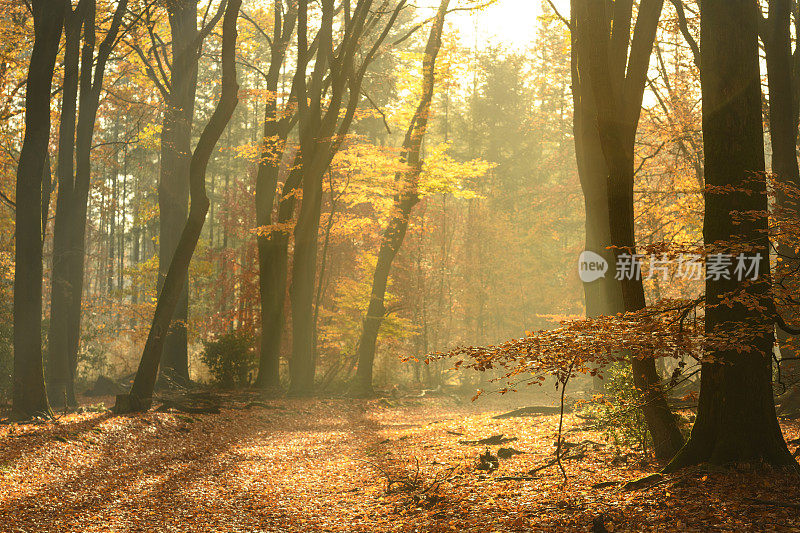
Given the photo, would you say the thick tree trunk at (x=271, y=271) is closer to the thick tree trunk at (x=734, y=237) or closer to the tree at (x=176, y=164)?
the tree at (x=176, y=164)

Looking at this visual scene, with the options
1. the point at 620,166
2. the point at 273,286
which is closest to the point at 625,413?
the point at 620,166

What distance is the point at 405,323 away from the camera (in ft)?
62.4

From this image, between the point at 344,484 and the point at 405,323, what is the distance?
38.1ft

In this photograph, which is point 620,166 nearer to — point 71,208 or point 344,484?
point 344,484

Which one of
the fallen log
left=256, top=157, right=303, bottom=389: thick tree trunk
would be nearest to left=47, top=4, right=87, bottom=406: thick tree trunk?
left=256, top=157, right=303, bottom=389: thick tree trunk

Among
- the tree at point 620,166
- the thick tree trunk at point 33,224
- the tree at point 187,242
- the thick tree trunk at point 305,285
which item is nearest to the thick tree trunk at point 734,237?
the tree at point 620,166

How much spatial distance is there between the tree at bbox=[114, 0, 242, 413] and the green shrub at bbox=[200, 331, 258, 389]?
5.71 metres

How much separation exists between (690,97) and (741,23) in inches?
538

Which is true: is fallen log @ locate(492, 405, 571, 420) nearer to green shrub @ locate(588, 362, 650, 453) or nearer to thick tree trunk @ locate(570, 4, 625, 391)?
thick tree trunk @ locate(570, 4, 625, 391)

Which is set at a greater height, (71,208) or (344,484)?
(71,208)

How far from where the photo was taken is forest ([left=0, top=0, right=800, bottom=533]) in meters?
5.06

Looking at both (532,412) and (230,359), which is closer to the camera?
(532,412)

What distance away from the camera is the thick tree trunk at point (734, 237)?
4984 millimetres

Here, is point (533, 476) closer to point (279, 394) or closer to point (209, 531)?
point (209, 531)
